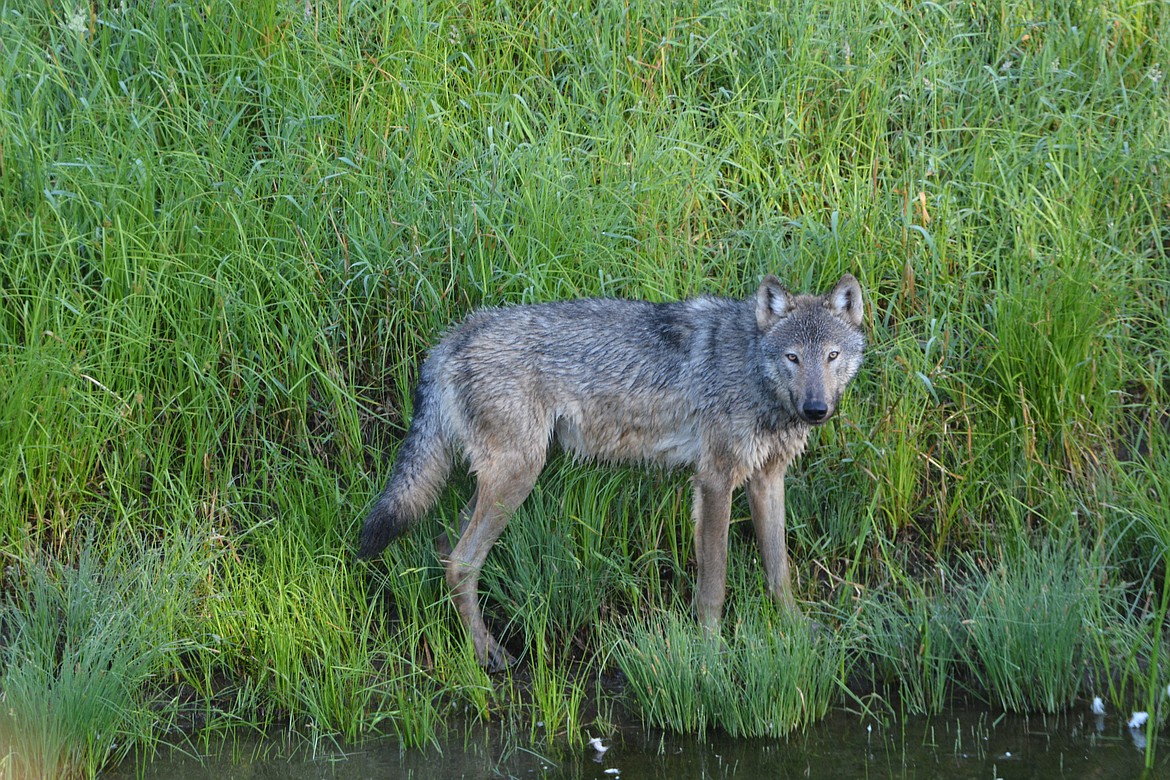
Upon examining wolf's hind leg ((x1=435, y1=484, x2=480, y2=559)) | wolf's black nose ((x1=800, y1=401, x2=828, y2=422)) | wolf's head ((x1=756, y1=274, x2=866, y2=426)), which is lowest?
wolf's hind leg ((x1=435, y1=484, x2=480, y2=559))

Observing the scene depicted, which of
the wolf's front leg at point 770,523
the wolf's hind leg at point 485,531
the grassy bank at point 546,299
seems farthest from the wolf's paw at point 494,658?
the wolf's front leg at point 770,523

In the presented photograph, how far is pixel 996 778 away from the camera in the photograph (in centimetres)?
432

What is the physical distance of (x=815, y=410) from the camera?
494 cm

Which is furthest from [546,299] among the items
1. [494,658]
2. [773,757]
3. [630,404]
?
[773,757]

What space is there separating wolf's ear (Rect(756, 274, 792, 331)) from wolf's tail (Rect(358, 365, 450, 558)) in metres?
1.63

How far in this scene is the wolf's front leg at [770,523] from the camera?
18.0 ft

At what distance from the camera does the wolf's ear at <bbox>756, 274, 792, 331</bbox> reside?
17.6ft

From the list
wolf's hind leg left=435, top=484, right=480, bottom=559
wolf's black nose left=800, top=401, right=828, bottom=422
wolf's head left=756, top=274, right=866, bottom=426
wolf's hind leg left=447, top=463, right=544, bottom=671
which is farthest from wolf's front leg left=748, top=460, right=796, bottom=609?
wolf's hind leg left=435, top=484, right=480, bottom=559

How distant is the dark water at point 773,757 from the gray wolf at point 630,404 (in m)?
0.70

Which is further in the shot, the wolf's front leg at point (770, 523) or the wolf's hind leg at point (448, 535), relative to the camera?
the wolf's hind leg at point (448, 535)

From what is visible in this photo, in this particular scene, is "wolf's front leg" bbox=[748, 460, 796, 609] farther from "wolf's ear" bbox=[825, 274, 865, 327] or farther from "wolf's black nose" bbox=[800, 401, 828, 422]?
"wolf's ear" bbox=[825, 274, 865, 327]

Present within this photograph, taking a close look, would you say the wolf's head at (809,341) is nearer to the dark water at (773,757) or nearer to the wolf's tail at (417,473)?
the dark water at (773,757)

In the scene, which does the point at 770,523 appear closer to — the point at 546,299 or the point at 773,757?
the point at 773,757

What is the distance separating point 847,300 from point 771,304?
0.37 metres
